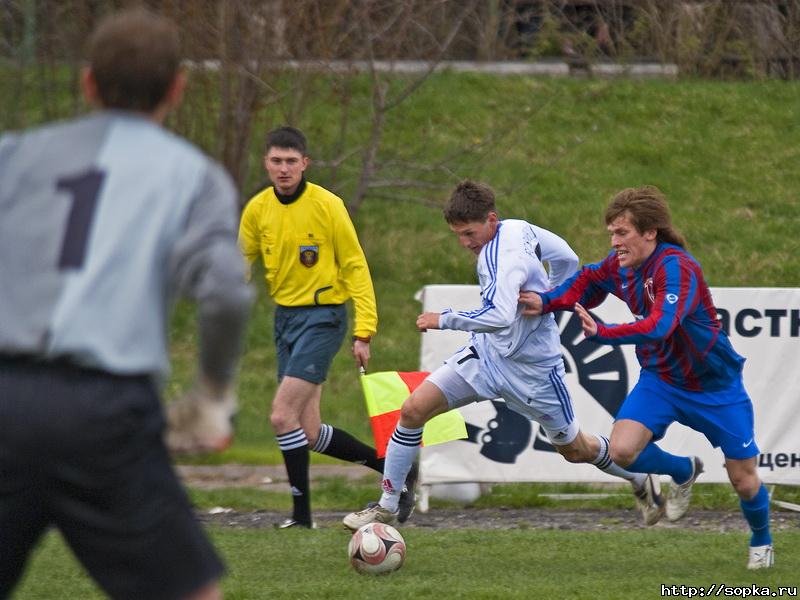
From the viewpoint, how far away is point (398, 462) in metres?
6.79

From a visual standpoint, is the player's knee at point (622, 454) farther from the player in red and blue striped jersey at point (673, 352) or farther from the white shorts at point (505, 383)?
the white shorts at point (505, 383)

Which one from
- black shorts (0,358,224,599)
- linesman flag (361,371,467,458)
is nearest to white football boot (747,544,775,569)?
linesman flag (361,371,467,458)

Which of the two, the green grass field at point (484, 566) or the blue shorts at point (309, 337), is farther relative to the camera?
the blue shorts at point (309, 337)

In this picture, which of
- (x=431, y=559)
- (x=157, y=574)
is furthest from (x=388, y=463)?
(x=157, y=574)

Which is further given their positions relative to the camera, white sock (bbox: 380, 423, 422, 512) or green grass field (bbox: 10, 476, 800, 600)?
white sock (bbox: 380, 423, 422, 512)

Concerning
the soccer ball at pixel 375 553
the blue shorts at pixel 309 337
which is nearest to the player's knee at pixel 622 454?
the soccer ball at pixel 375 553

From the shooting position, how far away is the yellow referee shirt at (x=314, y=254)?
299 inches

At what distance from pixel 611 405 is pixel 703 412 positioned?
8.84 ft

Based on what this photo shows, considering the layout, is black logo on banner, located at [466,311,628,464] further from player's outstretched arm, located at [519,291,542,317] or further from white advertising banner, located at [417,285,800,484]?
player's outstretched arm, located at [519,291,542,317]

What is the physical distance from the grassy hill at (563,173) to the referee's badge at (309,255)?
434cm

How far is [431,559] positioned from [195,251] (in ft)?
13.3

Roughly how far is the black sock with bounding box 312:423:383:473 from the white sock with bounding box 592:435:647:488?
1.56 metres

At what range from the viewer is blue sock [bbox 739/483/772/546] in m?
6.09
